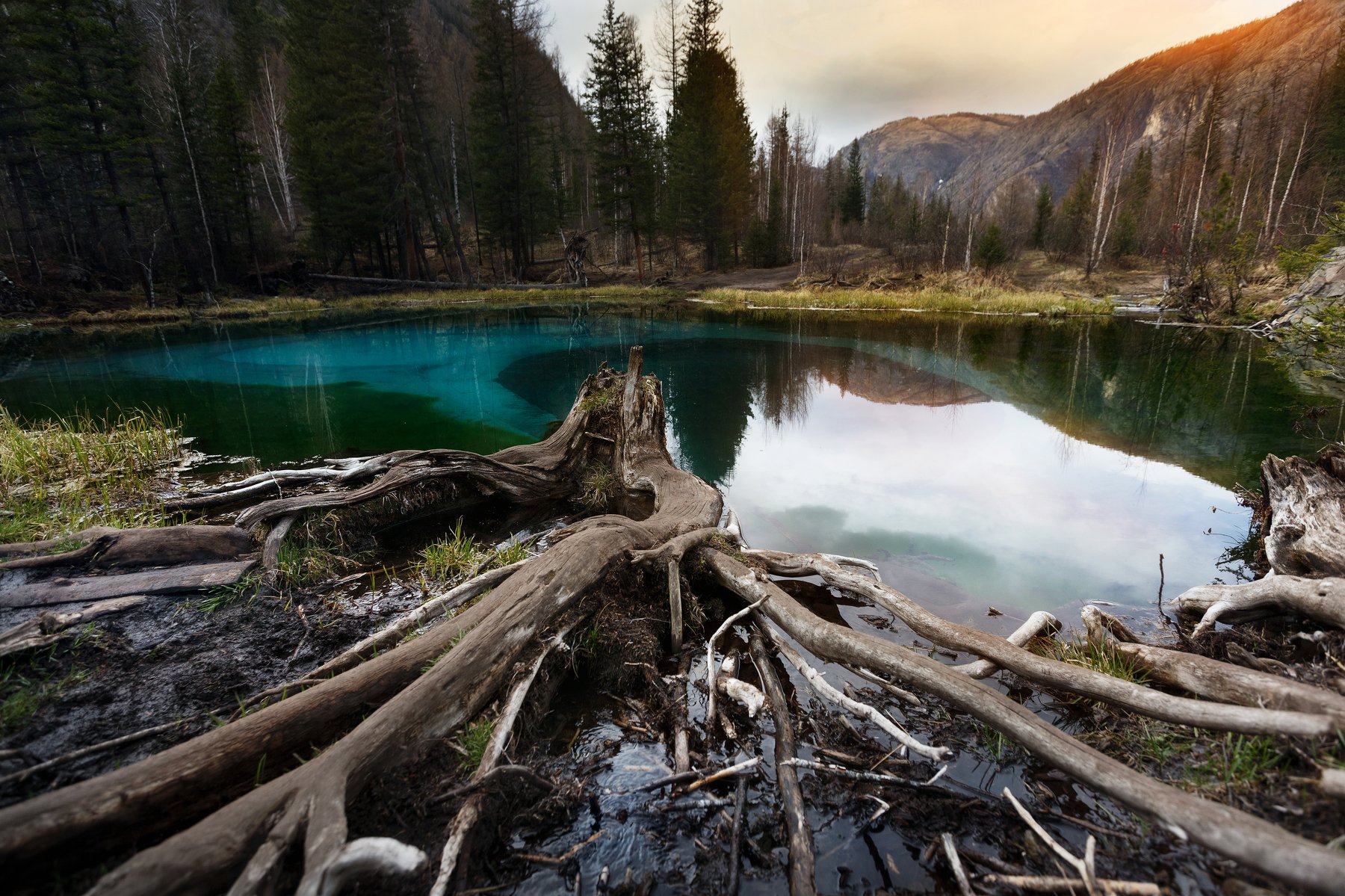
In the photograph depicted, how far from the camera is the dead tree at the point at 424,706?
1464 mm

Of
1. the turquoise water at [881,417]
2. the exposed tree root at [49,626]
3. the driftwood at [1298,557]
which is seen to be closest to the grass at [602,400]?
the turquoise water at [881,417]

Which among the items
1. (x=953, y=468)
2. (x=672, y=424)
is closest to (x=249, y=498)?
(x=672, y=424)

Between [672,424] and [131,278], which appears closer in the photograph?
[672,424]

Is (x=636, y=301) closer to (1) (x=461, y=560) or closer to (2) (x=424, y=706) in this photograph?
(1) (x=461, y=560)

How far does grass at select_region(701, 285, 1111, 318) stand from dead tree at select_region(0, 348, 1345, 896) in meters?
25.9

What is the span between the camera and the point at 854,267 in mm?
35188

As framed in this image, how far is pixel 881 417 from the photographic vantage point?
10875 mm

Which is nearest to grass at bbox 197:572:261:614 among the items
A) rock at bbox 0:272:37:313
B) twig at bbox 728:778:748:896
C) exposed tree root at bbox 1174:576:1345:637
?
twig at bbox 728:778:748:896

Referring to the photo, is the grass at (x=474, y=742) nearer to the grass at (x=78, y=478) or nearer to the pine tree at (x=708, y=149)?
the grass at (x=78, y=478)

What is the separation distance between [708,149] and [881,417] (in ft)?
111

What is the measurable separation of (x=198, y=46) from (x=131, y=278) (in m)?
18.9

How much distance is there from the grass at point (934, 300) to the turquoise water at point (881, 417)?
5397mm

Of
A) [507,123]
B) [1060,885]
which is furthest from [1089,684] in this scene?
[507,123]

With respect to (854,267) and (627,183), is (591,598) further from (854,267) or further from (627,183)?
(627,183)
